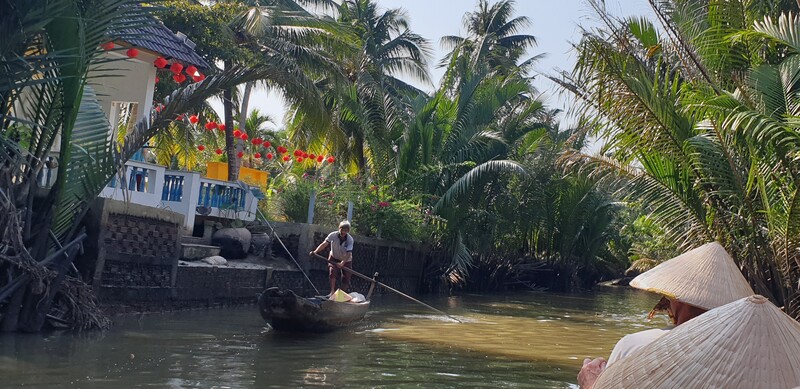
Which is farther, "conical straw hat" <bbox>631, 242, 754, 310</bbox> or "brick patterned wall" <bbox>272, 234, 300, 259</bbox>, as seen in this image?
"brick patterned wall" <bbox>272, 234, 300, 259</bbox>

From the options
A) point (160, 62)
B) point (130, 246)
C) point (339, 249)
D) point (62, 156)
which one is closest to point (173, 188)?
point (160, 62)

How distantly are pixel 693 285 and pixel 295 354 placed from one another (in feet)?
21.1

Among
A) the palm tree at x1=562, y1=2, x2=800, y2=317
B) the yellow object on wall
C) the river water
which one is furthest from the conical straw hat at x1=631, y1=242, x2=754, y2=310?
the yellow object on wall

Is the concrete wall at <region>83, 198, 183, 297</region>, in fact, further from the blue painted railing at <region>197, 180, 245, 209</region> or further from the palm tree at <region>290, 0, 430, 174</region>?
the palm tree at <region>290, 0, 430, 174</region>

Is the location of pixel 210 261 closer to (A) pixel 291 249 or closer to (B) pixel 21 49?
(A) pixel 291 249

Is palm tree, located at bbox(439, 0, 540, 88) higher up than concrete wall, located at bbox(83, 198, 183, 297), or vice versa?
palm tree, located at bbox(439, 0, 540, 88)

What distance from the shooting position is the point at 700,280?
4.87 metres

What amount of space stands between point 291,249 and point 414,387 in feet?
31.5

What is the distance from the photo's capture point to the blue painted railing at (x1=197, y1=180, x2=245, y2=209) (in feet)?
54.5

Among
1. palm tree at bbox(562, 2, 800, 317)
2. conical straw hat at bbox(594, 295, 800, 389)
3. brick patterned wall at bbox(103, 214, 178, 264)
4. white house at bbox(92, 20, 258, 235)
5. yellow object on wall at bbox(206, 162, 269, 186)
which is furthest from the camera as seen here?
yellow object on wall at bbox(206, 162, 269, 186)

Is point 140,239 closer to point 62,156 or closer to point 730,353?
point 62,156

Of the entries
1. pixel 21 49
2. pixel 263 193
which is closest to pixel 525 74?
pixel 263 193

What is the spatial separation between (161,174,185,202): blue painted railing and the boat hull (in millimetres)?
4621

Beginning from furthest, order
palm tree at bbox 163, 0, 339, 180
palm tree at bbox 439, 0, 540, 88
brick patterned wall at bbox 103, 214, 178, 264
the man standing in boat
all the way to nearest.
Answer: palm tree at bbox 439, 0, 540, 88
palm tree at bbox 163, 0, 339, 180
the man standing in boat
brick patterned wall at bbox 103, 214, 178, 264
